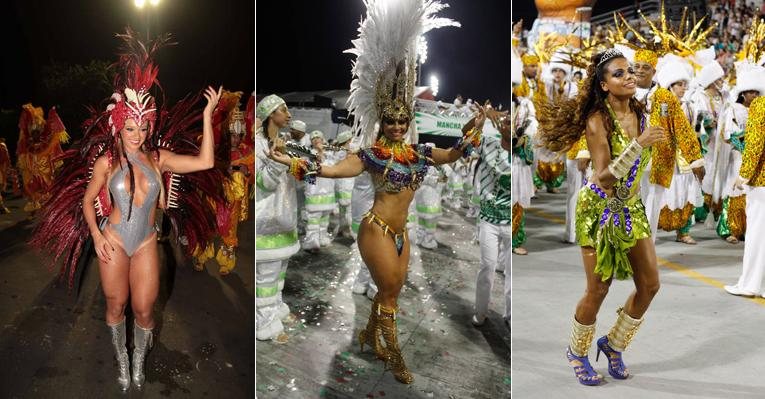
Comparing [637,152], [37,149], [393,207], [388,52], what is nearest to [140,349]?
[37,149]

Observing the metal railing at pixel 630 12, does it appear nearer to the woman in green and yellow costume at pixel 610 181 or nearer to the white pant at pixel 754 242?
the white pant at pixel 754 242

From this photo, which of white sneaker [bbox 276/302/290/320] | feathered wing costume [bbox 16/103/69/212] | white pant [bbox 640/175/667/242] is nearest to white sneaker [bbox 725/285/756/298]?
white pant [bbox 640/175/667/242]

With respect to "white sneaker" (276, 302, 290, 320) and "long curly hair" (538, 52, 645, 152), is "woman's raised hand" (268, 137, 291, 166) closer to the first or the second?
"white sneaker" (276, 302, 290, 320)

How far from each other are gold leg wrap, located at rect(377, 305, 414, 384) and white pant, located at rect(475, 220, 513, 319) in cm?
34

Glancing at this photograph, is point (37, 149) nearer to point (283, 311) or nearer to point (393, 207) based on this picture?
point (283, 311)

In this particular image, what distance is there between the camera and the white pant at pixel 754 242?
482 cm

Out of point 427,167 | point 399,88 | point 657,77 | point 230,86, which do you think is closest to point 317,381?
point 427,167

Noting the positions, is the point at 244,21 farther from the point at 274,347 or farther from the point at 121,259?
the point at 274,347

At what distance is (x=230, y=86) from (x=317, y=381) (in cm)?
140

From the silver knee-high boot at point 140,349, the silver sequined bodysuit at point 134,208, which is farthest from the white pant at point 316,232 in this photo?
the silver knee-high boot at point 140,349

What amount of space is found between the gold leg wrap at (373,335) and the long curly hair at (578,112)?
1.44 metres

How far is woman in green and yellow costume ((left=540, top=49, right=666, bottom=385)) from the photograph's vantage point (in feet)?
10.3

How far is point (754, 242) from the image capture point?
4.89 metres

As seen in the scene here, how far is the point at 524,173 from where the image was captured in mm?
5934
